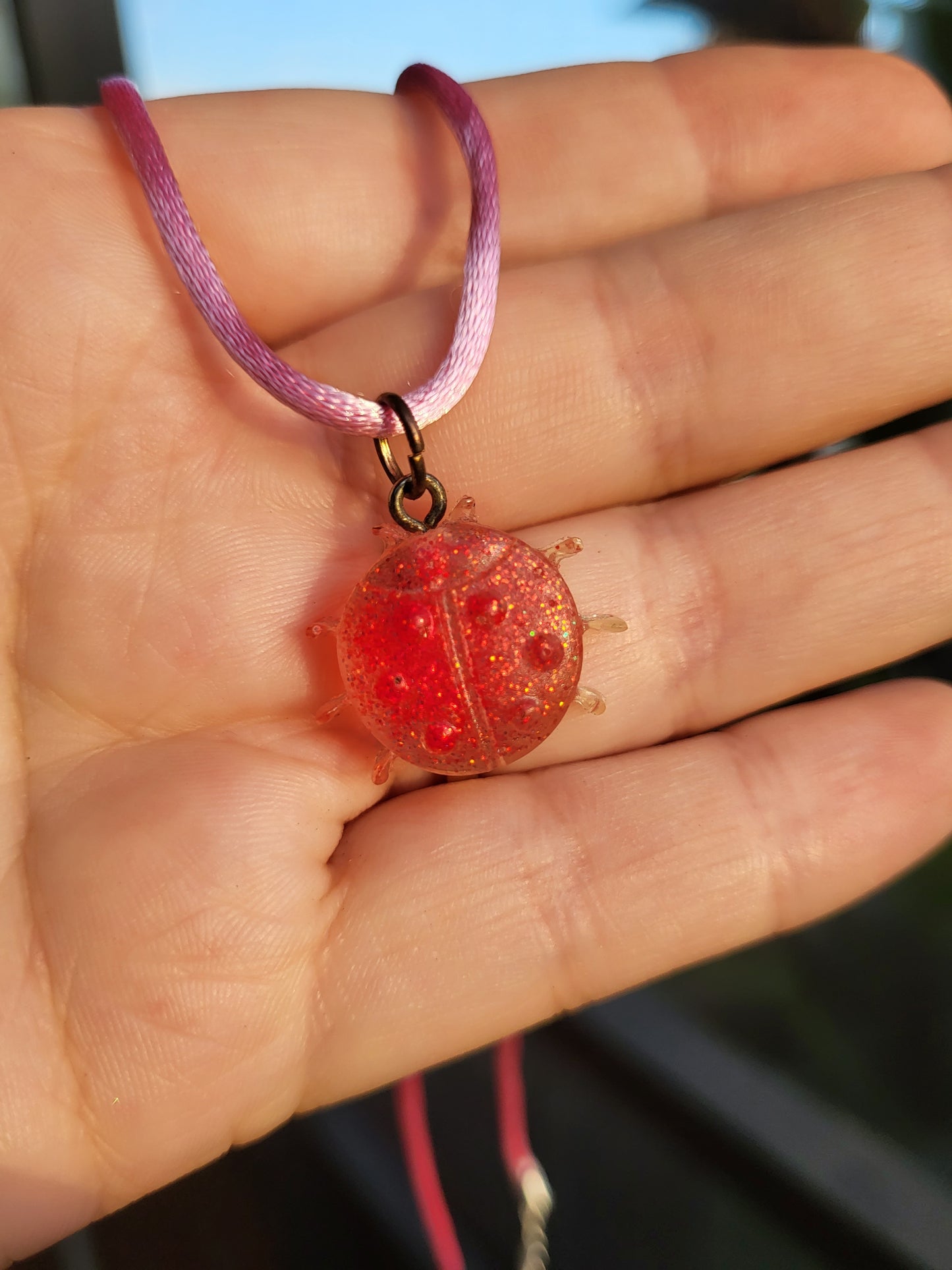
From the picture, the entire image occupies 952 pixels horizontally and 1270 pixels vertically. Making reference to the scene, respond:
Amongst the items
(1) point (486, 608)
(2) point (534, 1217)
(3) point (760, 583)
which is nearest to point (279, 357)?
(1) point (486, 608)

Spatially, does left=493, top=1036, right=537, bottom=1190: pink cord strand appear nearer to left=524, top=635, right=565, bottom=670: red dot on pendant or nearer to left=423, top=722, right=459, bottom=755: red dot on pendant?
left=423, top=722, right=459, bottom=755: red dot on pendant

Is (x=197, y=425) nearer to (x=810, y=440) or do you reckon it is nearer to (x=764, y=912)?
(x=810, y=440)

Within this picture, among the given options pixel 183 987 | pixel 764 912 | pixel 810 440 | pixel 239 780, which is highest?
pixel 810 440

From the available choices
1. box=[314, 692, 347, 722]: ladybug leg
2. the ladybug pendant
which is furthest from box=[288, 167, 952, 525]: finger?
box=[314, 692, 347, 722]: ladybug leg

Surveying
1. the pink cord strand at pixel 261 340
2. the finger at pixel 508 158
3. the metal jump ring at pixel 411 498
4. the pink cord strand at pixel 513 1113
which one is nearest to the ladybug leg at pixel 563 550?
the metal jump ring at pixel 411 498

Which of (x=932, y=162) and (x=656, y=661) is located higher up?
(x=932, y=162)

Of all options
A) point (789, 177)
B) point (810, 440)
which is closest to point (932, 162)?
point (789, 177)

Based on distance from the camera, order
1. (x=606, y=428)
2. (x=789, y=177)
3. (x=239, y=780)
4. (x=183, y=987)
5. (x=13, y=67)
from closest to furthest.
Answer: (x=183, y=987), (x=239, y=780), (x=606, y=428), (x=789, y=177), (x=13, y=67)
